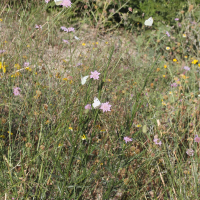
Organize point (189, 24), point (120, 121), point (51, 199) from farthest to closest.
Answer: point (189, 24), point (120, 121), point (51, 199)

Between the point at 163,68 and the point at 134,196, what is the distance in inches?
75.1

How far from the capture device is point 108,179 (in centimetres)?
116

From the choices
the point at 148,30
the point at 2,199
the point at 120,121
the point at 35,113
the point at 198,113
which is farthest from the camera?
the point at 148,30

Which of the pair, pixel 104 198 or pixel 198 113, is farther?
pixel 198 113

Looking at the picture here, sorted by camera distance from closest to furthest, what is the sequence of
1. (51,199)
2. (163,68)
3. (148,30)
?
1. (51,199)
2. (163,68)
3. (148,30)

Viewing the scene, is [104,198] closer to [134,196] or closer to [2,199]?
[134,196]

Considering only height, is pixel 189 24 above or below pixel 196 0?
below

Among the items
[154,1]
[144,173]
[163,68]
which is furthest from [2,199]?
[154,1]

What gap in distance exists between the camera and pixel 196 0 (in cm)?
350

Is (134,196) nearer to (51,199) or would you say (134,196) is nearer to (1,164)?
(51,199)

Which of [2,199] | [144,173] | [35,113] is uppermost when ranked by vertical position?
[35,113]

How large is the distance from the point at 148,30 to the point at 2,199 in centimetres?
291

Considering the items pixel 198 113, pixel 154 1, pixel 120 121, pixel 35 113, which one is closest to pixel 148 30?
pixel 154 1

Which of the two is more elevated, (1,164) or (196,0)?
(196,0)
